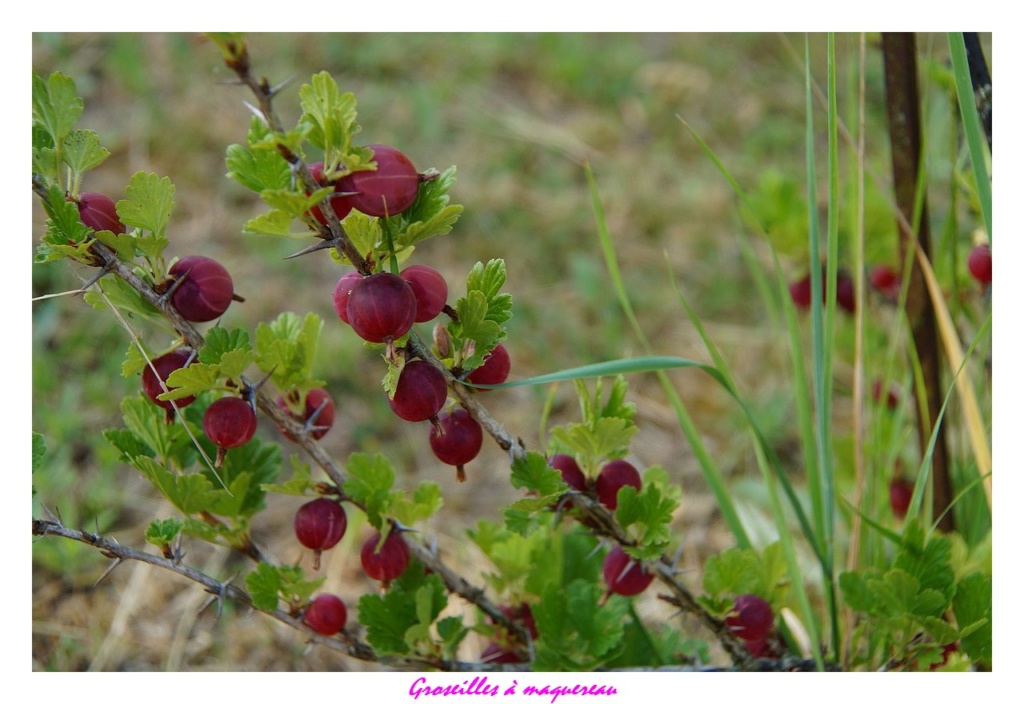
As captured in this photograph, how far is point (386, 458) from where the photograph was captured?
892 millimetres

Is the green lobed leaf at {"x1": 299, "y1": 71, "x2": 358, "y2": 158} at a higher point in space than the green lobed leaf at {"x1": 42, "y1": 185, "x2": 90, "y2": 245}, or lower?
higher

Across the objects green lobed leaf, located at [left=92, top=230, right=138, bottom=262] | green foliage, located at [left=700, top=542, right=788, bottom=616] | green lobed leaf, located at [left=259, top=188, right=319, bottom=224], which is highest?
green lobed leaf, located at [left=259, top=188, right=319, bottom=224]

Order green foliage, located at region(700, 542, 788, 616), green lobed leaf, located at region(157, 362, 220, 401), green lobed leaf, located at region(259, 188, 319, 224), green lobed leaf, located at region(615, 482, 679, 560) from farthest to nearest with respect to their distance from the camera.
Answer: green foliage, located at region(700, 542, 788, 616) < green lobed leaf, located at region(615, 482, 679, 560) < green lobed leaf, located at region(157, 362, 220, 401) < green lobed leaf, located at region(259, 188, 319, 224)

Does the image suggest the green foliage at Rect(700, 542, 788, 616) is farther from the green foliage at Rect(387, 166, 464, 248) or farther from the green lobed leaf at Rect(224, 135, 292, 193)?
the green lobed leaf at Rect(224, 135, 292, 193)

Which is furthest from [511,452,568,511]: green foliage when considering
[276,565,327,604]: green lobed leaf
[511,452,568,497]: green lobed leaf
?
[276,565,327,604]: green lobed leaf

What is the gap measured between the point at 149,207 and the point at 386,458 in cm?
33

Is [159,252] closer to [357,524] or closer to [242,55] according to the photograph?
[242,55]

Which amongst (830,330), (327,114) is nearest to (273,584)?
(327,114)

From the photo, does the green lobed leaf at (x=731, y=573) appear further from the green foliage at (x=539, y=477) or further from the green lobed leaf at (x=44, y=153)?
the green lobed leaf at (x=44, y=153)

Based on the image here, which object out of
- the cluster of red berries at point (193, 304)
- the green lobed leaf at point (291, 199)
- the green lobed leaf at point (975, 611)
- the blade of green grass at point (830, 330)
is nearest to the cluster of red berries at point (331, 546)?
the cluster of red berries at point (193, 304)

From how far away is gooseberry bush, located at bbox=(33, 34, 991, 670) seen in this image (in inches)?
25.6

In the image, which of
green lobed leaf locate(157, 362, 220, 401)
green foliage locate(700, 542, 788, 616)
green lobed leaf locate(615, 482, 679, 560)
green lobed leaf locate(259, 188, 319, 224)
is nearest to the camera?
green lobed leaf locate(259, 188, 319, 224)

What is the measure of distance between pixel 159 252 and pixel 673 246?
1.60 metres

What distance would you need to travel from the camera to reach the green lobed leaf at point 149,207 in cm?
69
